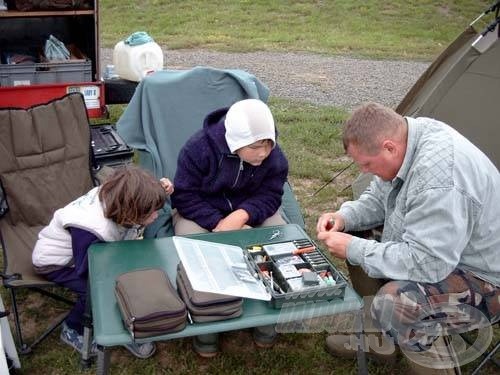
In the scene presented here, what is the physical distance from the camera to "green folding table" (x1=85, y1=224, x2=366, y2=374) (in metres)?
1.91

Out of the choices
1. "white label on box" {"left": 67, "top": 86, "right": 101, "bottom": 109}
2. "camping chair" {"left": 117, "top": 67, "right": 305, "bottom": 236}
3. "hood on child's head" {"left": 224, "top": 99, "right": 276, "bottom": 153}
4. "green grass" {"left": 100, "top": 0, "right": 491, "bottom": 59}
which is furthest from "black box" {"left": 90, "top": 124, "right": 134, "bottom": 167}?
"green grass" {"left": 100, "top": 0, "right": 491, "bottom": 59}

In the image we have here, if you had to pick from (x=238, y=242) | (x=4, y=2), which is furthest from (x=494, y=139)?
(x=4, y=2)

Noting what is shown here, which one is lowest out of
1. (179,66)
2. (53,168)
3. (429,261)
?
(179,66)

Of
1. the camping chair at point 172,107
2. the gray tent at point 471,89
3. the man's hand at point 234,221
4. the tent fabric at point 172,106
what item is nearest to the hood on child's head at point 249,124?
the man's hand at point 234,221

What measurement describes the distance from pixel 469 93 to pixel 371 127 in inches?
69.3

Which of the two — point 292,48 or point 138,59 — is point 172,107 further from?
point 292,48

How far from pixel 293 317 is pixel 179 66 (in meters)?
6.67

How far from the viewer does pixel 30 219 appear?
2986 mm

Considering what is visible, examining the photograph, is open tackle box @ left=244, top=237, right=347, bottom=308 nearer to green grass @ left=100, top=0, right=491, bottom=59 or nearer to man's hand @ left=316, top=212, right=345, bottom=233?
man's hand @ left=316, top=212, right=345, bottom=233

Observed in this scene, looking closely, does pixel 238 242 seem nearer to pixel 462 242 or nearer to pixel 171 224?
pixel 171 224

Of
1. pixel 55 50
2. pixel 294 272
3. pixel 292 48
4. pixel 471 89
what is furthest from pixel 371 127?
pixel 292 48

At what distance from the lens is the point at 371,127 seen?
213cm

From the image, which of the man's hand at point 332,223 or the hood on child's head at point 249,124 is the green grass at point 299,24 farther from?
the man's hand at point 332,223

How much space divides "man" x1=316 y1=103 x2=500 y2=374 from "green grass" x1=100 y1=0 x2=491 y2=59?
7.58 meters
